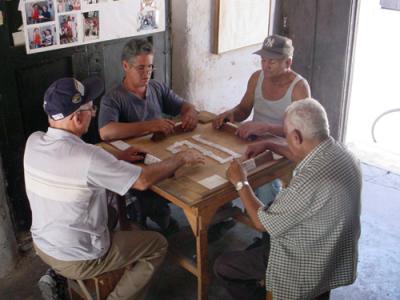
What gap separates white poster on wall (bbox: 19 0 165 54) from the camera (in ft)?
12.0

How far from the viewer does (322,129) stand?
2.59 meters

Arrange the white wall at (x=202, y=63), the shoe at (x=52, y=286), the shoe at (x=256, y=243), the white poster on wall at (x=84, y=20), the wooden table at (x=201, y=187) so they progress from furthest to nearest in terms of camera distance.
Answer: the white wall at (x=202, y=63) → the shoe at (x=256, y=243) → the white poster on wall at (x=84, y=20) → the shoe at (x=52, y=286) → the wooden table at (x=201, y=187)

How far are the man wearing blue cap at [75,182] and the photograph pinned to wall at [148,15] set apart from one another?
1.54 m

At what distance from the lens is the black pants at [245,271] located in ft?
9.99

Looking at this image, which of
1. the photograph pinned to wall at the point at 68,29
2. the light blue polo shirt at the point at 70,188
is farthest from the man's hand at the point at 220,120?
the photograph pinned to wall at the point at 68,29

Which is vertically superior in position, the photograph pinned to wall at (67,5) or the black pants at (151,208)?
the photograph pinned to wall at (67,5)

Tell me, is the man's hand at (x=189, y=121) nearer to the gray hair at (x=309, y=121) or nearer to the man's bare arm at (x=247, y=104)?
the man's bare arm at (x=247, y=104)

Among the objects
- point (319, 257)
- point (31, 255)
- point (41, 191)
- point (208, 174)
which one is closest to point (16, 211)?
point (31, 255)

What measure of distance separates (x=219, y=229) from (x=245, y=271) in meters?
1.24

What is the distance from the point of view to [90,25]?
399 centimetres

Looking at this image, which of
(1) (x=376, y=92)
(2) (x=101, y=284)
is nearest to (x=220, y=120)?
(2) (x=101, y=284)

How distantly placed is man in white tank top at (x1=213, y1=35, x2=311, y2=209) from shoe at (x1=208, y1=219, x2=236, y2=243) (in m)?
0.47

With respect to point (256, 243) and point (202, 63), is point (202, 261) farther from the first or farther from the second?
point (202, 63)

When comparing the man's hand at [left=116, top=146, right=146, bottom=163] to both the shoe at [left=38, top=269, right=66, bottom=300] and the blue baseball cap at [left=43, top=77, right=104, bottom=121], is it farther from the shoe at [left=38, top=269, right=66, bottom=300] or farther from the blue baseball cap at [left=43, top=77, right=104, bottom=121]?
the shoe at [left=38, top=269, right=66, bottom=300]
